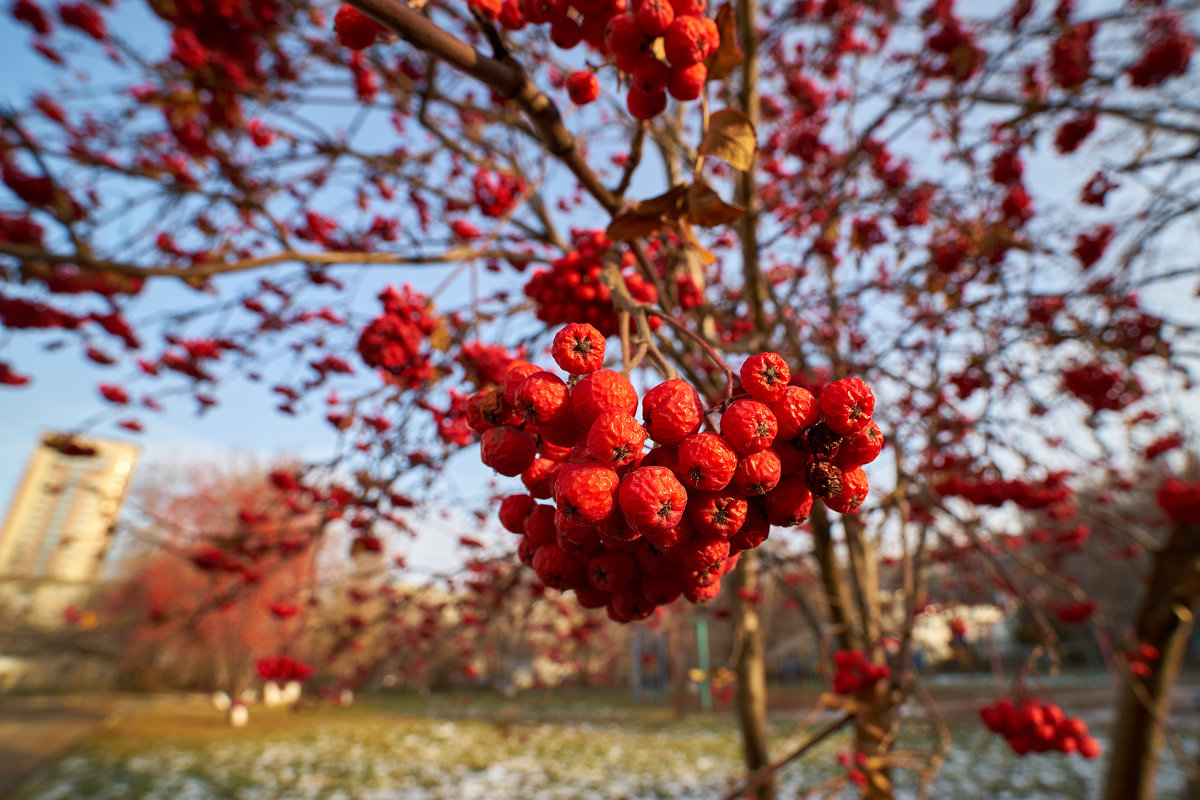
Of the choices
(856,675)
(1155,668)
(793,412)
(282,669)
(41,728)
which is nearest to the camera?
(793,412)

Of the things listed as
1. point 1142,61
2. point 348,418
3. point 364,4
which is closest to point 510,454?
point 364,4

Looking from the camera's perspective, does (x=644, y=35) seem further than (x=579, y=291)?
No

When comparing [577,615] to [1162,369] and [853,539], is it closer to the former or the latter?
[853,539]

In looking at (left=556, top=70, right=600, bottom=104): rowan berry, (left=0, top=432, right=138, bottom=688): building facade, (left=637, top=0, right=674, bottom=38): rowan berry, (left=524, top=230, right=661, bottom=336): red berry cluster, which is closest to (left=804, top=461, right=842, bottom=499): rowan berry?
(left=524, top=230, right=661, bottom=336): red berry cluster

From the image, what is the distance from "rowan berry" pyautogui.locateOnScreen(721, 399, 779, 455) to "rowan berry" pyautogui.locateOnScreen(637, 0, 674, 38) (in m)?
0.93

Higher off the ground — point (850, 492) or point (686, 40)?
point (686, 40)

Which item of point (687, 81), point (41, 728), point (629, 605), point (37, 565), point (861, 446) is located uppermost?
point (37, 565)

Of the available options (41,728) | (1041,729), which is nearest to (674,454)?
(1041,729)

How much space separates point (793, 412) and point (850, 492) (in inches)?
7.0

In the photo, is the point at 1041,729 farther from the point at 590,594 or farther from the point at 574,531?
the point at 574,531

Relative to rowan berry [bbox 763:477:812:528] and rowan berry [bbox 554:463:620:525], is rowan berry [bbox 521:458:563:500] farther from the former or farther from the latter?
rowan berry [bbox 763:477:812:528]

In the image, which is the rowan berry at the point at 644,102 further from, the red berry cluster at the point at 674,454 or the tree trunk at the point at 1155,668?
the tree trunk at the point at 1155,668

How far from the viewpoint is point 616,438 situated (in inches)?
37.2

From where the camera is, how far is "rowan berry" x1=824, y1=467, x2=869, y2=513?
1009 mm
